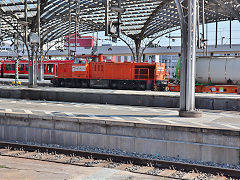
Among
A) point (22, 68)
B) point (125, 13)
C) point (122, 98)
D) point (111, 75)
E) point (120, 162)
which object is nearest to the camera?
point (120, 162)

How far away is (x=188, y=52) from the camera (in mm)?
13422

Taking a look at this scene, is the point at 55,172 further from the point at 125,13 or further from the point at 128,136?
the point at 125,13

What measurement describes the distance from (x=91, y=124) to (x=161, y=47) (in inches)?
2195

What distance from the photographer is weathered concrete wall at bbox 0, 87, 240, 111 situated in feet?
58.2

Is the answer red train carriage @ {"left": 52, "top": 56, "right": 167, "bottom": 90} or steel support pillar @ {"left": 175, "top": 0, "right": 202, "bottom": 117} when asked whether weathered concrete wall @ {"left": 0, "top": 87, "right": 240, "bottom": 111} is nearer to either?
steel support pillar @ {"left": 175, "top": 0, "right": 202, "bottom": 117}

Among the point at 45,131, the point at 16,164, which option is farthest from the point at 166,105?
Answer: the point at 16,164

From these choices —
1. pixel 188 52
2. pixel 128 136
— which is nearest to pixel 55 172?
pixel 128 136

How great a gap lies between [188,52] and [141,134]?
185 inches

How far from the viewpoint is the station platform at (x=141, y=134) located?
33.7ft

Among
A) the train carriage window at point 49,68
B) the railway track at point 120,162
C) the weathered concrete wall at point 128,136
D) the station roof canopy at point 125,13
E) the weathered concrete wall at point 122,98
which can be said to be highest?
the station roof canopy at point 125,13

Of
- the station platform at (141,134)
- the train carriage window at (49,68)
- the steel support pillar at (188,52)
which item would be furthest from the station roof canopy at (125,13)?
the steel support pillar at (188,52)

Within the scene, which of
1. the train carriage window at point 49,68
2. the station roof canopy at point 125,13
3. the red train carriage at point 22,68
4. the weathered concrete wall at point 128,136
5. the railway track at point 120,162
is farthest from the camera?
the train carriage window at point 49,68

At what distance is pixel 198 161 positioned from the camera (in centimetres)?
1053

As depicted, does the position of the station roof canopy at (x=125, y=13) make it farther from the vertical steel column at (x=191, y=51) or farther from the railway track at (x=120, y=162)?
the railway track at (x=120, y=162)
